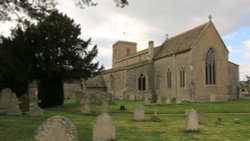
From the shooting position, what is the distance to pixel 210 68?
43688 millimetres

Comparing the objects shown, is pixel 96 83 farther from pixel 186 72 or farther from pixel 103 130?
pixel 103 130

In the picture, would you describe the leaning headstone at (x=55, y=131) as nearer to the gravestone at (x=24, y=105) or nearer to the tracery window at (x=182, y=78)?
the gravestone at (x=24, y=105)

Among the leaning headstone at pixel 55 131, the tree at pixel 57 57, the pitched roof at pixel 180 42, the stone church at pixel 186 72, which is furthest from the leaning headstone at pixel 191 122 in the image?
the pitched roof at pixel 180 42

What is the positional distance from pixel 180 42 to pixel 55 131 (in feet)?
134

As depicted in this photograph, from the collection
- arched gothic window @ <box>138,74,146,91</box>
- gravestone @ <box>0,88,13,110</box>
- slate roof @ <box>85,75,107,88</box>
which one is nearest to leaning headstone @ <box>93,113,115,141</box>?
gravestone @ <box>0,88,13,110</box>

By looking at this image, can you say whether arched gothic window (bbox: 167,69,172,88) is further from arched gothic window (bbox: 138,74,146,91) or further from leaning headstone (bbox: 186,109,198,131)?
leaning headstone (bbox: 186,109,198,131)

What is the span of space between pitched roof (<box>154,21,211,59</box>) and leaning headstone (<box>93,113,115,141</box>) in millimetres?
32239

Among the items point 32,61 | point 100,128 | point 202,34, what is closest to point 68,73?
point 32,61

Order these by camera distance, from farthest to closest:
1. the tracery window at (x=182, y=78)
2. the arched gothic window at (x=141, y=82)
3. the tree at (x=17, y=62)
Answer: the arched gothic window at (x=141, y=82)
the tracery window at (x=182, y=78)
the tree at (x=17, y=62)

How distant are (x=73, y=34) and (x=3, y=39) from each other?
634 cm

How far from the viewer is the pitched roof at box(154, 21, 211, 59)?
4359 centimetres

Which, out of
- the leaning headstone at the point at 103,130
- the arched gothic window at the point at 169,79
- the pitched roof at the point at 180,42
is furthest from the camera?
the arched gothic window at the point at 169,79

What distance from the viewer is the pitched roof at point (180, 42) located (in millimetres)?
43594

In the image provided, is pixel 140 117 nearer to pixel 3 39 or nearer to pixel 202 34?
pixel 3 39
